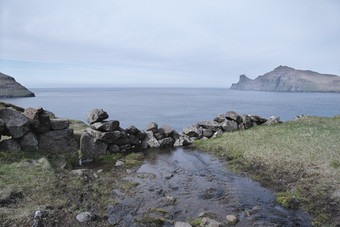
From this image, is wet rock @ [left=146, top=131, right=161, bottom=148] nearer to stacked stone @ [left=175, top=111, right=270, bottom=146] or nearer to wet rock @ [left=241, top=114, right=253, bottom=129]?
stacked stone @ [left=175, top=111, right=270, bottom=146]

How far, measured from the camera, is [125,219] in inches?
480

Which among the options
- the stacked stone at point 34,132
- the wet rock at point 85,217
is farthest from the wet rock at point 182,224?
the stacked stone at point 34,132

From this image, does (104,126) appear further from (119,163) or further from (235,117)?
(235,117)

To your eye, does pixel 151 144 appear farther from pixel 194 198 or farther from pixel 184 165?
pixel 194 198

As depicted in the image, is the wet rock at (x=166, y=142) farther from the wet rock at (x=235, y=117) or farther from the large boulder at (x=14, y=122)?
the large boulder at (x=14, y=122)

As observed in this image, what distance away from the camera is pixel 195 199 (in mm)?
14875

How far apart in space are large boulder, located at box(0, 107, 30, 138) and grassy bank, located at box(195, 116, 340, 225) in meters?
17.8

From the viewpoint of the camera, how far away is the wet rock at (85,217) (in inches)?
450

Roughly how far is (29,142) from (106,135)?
7524 mm

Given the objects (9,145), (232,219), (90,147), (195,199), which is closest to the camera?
(232,219)

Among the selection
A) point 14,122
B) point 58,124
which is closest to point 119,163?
point 58,124

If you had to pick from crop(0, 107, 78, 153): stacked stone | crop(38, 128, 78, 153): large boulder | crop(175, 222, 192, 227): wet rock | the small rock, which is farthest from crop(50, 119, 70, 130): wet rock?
crop(175, 222, 192, 227): wet rock

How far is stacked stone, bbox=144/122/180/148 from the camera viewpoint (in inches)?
1166

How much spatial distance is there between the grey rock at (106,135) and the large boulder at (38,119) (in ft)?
15.6
